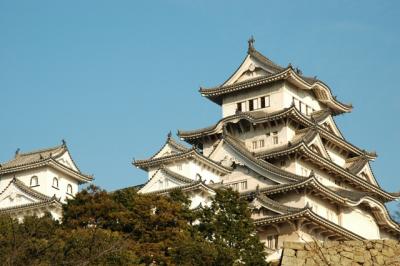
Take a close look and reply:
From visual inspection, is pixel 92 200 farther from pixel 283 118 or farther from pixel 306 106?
pixel 306 106

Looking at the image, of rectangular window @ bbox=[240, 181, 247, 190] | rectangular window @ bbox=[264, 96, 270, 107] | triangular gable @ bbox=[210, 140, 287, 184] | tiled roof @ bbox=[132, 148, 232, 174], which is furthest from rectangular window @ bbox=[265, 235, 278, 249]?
rectangular window @ bbox=[264, 96, 270, 107]

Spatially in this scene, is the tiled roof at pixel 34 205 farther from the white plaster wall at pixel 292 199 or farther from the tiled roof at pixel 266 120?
the white plaster wall at pixel 292 199

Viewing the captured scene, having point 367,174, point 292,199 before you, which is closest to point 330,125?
point 367,174

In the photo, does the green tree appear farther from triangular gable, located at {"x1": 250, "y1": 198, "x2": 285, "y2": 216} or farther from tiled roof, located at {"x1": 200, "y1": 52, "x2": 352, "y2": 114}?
tiled roof, located at {"x1": 200, "y1": 52, "x2": 352, "y2": 114}

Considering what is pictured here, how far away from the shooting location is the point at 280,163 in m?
58.4

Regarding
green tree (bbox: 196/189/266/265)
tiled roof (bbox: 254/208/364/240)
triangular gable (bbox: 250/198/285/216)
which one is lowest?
green tree (bbox: 196/189/266/265)

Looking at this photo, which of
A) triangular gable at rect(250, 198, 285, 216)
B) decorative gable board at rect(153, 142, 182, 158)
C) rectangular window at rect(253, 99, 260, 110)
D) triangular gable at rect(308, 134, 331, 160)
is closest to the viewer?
triangular gable at rect(250, 198, 285, 216)

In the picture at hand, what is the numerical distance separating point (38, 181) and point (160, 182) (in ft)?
36.0

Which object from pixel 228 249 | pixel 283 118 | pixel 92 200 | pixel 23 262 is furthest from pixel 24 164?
pixel 23 262

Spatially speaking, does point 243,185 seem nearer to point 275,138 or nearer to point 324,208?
point 275,138

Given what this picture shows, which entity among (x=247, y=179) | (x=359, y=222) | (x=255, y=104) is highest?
(x=255, y=104)

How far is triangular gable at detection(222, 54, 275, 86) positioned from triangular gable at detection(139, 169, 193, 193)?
37.1 feet

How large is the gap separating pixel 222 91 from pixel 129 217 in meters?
24.4

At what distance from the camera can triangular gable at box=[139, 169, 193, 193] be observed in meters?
54.0
